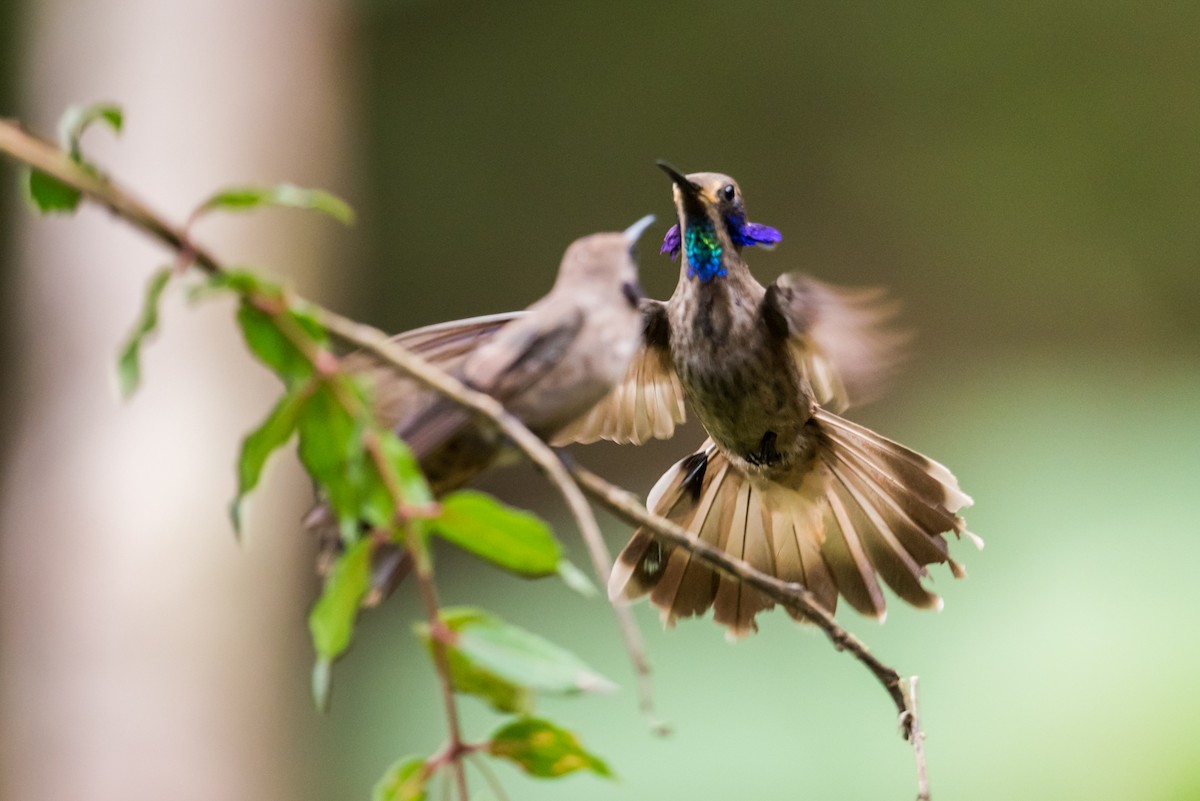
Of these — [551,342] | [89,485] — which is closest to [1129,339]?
[89,485]

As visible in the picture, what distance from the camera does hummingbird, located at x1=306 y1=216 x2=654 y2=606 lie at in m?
0.87

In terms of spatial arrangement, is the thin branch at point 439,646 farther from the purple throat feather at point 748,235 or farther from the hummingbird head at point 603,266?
the purple throat feather at point 748,235

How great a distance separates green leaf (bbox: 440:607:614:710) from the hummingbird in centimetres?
13

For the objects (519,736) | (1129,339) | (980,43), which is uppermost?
(980,43)

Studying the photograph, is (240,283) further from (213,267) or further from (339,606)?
(339,606)

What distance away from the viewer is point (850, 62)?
457cm

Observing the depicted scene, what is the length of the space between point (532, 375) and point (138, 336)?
1.33 feet

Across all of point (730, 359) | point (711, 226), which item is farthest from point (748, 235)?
point (730, 359)

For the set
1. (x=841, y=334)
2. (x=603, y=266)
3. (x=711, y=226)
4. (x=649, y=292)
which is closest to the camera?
(x=603, y=266)

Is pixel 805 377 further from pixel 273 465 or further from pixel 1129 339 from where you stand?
pixel 1129 339

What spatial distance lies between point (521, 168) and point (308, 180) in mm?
1452

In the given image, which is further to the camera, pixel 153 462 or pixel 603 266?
pixel 153 462

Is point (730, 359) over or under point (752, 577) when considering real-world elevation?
over

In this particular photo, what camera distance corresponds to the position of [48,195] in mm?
689
